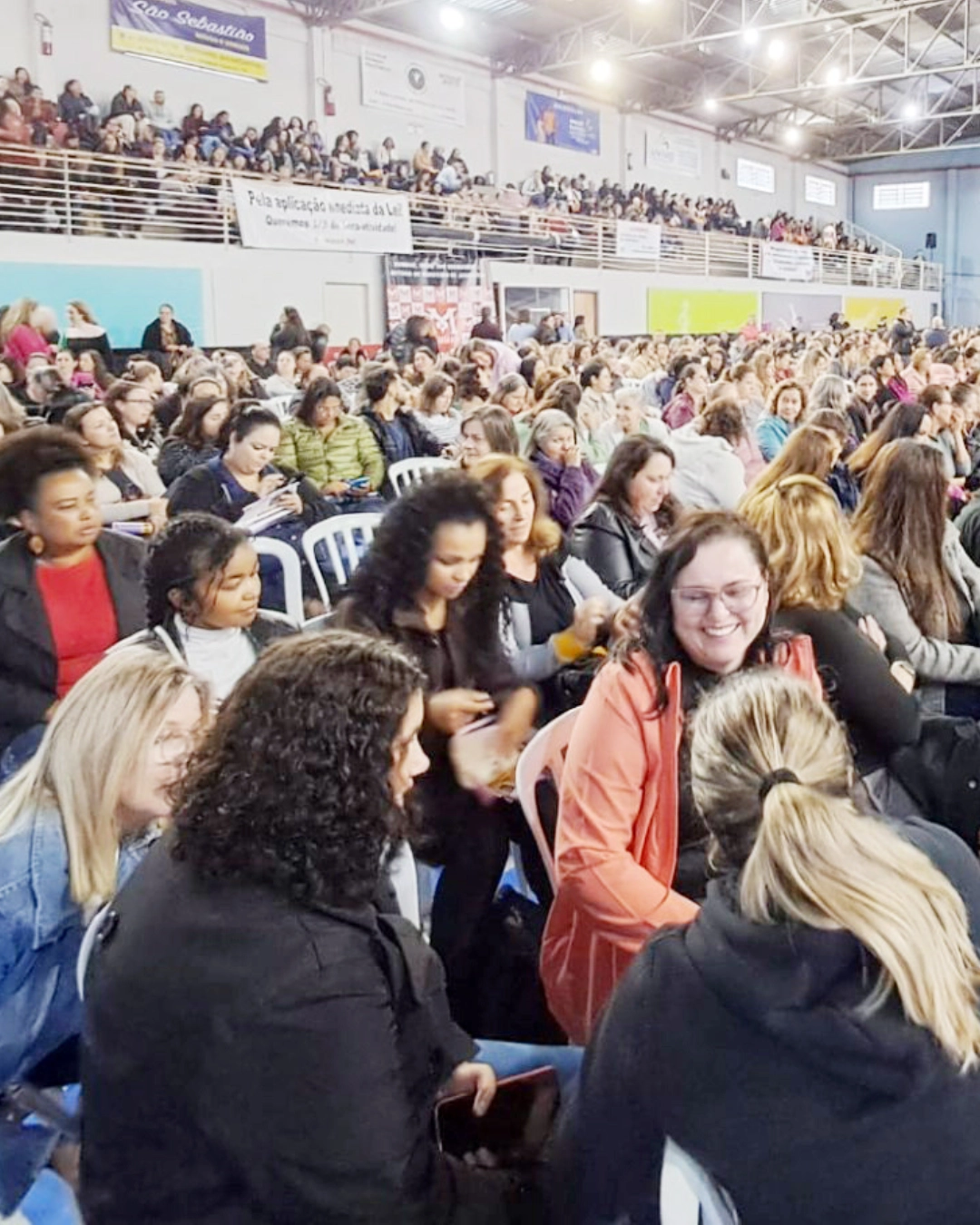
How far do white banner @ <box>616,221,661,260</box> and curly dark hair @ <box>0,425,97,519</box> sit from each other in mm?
15154

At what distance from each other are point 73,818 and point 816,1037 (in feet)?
3.39

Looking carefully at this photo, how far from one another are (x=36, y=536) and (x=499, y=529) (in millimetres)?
1077

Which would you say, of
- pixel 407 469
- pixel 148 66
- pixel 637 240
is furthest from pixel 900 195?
pixel 407 469

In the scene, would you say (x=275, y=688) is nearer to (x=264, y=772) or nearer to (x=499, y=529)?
(x=264, y=772)

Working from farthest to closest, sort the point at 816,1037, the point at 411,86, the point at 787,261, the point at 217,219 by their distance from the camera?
the point at 787,261 → the point at 411,86 → the point at 217,219 → the point at 816,1037

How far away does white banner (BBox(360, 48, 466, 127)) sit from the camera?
15.1m

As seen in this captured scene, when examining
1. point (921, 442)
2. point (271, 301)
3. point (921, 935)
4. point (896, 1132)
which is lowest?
point (896, 1132)

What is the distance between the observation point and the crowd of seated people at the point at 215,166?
33.5 feet

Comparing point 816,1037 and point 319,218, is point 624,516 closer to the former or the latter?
point 816,1037

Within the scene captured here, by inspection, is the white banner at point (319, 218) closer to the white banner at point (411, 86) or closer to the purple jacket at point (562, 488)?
the white banner at point (411, 86)

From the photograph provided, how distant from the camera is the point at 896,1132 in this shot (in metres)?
0.93

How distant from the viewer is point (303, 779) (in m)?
1.11

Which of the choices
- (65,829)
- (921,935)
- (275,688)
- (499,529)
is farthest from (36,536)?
(921,935)

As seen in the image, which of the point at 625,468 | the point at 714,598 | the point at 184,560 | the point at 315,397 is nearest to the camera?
the point at 714,598
